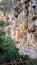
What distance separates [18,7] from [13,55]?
17.8 ft

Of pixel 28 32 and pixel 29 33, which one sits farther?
pixel 28 32

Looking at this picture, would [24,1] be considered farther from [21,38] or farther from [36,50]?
[36,50]

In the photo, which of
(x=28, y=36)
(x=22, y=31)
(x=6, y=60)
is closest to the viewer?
(x=6, y=60)

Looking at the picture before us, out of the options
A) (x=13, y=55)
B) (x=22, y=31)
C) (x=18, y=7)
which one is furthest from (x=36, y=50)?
(x=18, y=7)

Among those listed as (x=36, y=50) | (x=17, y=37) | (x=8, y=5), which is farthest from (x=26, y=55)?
(x=8, y=5)

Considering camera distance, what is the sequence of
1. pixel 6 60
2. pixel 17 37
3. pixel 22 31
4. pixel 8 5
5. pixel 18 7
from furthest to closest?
1. pixel 8 5
2. pixel 18 7
3. pixel 17 37
4. pixel 22 31
5. pixel 6 60

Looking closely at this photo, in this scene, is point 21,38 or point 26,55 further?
point 21,38

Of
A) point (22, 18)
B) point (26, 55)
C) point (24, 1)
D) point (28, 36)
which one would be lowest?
point (26, 55)

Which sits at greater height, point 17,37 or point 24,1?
point 24,1

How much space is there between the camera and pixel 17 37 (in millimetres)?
12125

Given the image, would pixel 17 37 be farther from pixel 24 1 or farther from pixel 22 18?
pixel 24 1

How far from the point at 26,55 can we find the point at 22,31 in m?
1.97

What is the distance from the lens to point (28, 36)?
33.8 feet

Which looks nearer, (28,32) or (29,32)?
(29,32)
